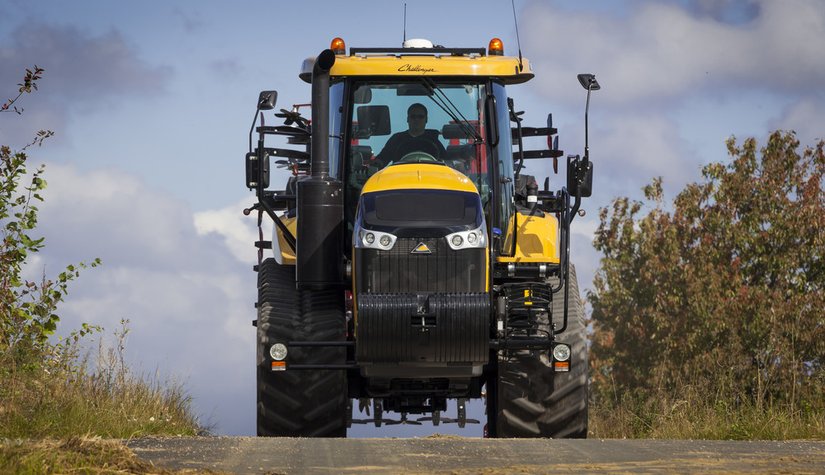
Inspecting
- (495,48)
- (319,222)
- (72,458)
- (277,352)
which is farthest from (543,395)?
(72,458)

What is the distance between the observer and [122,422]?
1002cm

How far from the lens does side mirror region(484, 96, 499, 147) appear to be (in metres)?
10.7

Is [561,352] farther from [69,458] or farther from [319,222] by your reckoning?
[69,458]

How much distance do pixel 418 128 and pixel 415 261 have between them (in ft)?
5.05

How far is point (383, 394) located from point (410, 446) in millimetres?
2395

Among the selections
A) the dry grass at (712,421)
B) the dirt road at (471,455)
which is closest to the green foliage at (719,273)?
the dry grass at (712,421)

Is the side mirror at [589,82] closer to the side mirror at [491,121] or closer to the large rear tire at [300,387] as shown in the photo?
the side mirror at [491,121]

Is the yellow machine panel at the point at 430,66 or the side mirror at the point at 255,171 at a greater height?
the yellow machine panel at the point at 430,66

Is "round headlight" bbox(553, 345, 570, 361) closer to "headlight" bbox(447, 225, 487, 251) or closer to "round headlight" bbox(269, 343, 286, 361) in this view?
"headlight" bbox(447, 225, 487, 251)

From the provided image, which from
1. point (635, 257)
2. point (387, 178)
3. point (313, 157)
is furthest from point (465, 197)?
point (635, 257)

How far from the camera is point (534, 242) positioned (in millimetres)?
10664

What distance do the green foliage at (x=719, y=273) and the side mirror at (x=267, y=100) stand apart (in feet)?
52.5

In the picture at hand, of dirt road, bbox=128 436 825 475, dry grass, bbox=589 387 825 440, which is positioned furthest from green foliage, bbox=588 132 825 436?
dirt road, bbox=128 436 825 475

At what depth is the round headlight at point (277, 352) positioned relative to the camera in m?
10.3
